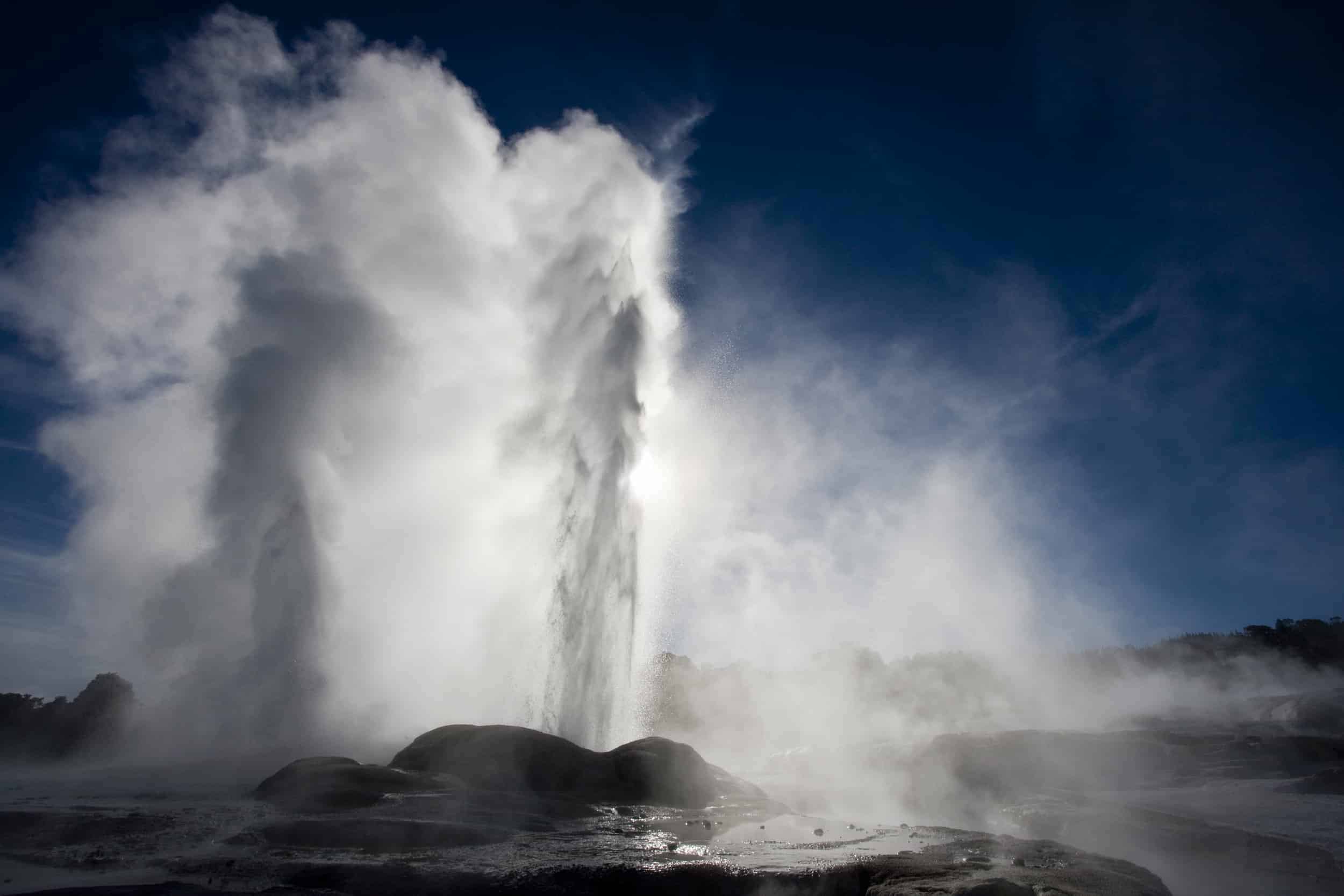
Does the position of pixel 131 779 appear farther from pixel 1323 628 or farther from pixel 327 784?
pixel 1323 628

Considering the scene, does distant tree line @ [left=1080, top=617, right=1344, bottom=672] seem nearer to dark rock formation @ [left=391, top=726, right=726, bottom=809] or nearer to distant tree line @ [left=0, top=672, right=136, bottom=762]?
dark rock formation @ [left=391, top=726, right=726, bottom=809]

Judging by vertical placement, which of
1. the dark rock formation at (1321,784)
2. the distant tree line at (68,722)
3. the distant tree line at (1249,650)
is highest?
the distant tree line at (1249,650)

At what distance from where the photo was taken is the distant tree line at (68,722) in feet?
96.7

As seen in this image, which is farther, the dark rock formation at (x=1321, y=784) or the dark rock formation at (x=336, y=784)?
the dark rock formation at (x=1321, y=784)

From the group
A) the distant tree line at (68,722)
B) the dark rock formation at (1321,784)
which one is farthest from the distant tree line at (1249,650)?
the distant tree line at (68,722)

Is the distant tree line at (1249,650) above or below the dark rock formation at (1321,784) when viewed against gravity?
above

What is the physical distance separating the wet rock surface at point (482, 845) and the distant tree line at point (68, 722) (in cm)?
1879

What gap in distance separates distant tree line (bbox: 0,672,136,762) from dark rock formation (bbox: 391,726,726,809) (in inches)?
735

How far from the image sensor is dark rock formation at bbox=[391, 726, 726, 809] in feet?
57.1

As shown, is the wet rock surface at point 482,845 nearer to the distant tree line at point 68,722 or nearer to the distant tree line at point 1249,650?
the distant tree line at point 68,722

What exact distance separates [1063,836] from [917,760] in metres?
14.7

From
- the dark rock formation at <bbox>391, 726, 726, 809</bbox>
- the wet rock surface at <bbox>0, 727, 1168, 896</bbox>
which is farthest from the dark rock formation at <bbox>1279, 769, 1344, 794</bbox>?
the dark rock formation at <bbox>391, 726, 726, 809</bbox>

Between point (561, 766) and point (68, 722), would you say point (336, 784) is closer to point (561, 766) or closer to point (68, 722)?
point (561, 766)

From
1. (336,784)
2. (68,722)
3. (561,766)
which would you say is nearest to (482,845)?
(336,784)
